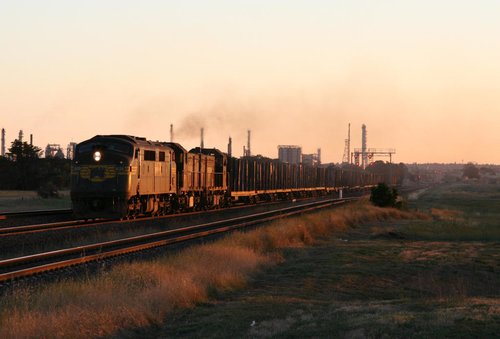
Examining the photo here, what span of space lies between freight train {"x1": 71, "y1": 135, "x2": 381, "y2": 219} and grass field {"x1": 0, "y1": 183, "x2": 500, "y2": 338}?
7.57m

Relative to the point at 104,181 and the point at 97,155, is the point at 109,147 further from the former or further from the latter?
the point at 104,181

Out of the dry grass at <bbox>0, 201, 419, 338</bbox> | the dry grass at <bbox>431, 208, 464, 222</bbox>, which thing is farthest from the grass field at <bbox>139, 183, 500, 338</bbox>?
the dry grass at <bbox>431, 208, 464, 222</bbox>

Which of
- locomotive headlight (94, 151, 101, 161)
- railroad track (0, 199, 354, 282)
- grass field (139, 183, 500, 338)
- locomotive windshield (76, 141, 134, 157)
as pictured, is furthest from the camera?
locomotive headlight (94, 151, 101, 161)

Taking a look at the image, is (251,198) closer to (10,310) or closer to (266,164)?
(266,164)

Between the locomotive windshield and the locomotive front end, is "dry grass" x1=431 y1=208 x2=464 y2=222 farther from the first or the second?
the locomotive front end

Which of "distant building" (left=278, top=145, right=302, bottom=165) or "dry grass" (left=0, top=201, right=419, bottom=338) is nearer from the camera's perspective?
"dry grass" (left=0, top=201, right=419, bottom=338)

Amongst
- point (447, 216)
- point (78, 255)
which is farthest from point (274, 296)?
point (447, 216)

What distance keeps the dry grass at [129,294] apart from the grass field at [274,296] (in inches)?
1.0

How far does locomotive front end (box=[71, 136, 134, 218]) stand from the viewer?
30.8m

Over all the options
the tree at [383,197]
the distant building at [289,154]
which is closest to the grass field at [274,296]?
the tree at [383,197]

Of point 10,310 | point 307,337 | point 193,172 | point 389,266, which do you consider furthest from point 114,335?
point 193,172

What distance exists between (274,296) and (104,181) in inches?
671

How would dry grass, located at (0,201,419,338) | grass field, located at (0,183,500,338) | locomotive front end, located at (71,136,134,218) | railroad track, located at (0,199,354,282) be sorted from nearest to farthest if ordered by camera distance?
1. dry grass, located at (0,201,419,338)
2. grass field, located at (0,183,500,338)
3. railroad track, located at (0,199,354,282)
4. locomotive front end, located at (71,136,134,218)

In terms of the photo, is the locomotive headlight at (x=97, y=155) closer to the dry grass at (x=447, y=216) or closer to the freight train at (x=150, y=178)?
the freight train at (x=150, y=178)
